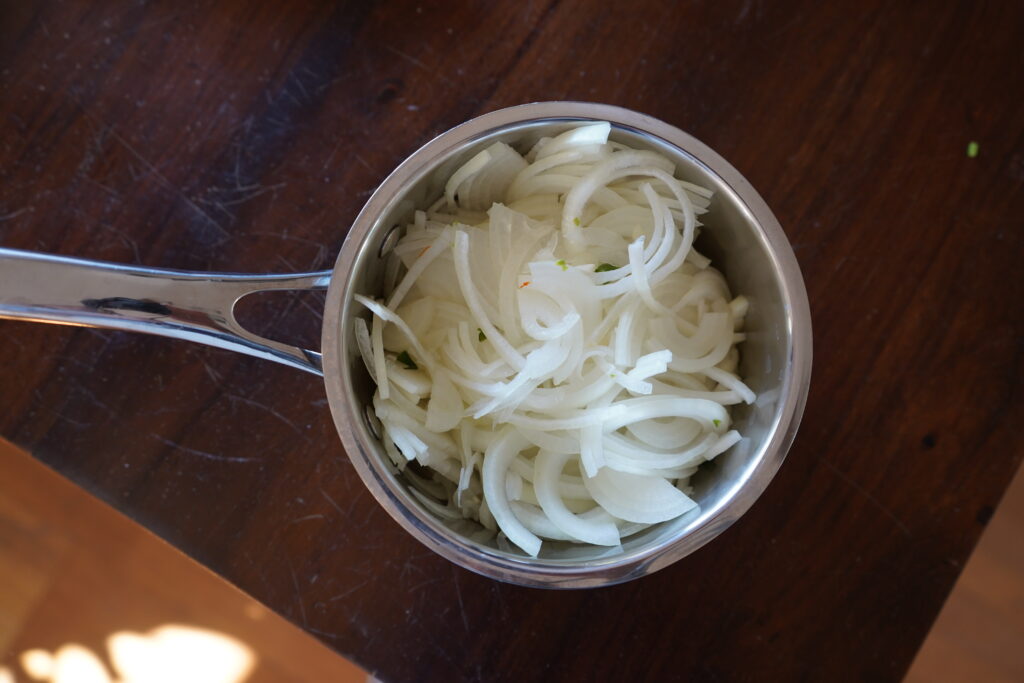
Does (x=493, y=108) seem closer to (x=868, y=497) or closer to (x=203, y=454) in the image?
(x=203, y=454)

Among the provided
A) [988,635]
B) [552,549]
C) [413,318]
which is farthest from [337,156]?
[988,635]

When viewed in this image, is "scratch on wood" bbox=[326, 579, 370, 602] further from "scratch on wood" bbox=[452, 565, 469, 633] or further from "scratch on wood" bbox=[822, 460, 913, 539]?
"scratch on wood" bbox=[822, 460, 913, 539]

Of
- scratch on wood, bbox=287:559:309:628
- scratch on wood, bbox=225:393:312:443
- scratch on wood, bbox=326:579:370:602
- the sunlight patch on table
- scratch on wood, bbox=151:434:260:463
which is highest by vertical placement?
scratch on wood, bbox=225:393:312:443

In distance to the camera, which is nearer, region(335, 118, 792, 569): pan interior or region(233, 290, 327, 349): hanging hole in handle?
region(335, 118, 792, 569): pan interior

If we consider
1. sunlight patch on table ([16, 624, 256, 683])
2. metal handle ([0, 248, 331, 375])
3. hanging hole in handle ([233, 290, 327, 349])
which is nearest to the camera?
metal handle ([0, 248, 331, 375])

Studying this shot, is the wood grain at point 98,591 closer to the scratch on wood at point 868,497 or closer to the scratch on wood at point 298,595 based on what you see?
the scratch on wood at point 298,595

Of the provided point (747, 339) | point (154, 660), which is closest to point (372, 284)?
point (747, 339)

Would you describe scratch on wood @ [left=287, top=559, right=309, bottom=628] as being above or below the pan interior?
below

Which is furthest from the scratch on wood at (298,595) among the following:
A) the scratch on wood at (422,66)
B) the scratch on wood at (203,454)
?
the scratch on wood at (422,66)

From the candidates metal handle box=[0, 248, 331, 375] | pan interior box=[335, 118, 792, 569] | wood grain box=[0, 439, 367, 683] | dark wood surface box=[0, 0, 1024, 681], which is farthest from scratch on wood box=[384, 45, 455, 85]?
wood grain box=[0, 439, 367, 683]
